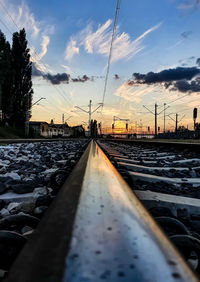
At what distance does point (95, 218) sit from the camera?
581mm

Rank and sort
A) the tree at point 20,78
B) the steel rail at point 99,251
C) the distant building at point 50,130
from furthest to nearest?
the distant building at point 50,130 < the tree at point 20,78 < the steel rail at point 99,251

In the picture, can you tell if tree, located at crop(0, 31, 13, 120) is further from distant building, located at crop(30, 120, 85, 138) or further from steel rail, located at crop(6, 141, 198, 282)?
steel rail, located at crop(6, 141, 198, 282)

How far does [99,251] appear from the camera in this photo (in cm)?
43

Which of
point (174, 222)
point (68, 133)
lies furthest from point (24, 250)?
point (68, 133)

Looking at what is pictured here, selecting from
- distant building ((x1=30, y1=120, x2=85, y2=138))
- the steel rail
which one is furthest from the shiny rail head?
distant building ((x1=30, y1=120, x2=85, y2=138))

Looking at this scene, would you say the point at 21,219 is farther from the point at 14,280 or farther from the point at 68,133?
the point at 68,133

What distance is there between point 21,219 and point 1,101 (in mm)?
37521

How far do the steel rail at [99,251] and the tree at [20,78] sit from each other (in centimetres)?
A: 3639

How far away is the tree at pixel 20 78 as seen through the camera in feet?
114

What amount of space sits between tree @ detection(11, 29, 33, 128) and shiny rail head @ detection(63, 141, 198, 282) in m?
36.4

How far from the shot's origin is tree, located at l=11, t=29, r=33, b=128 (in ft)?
114

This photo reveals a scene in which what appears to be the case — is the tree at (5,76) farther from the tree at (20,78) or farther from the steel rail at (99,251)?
the steel rail at (99,251)

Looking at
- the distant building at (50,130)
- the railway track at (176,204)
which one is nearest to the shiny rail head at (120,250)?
the railway track at (176,204)

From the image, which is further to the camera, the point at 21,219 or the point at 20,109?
the point at 20,109
